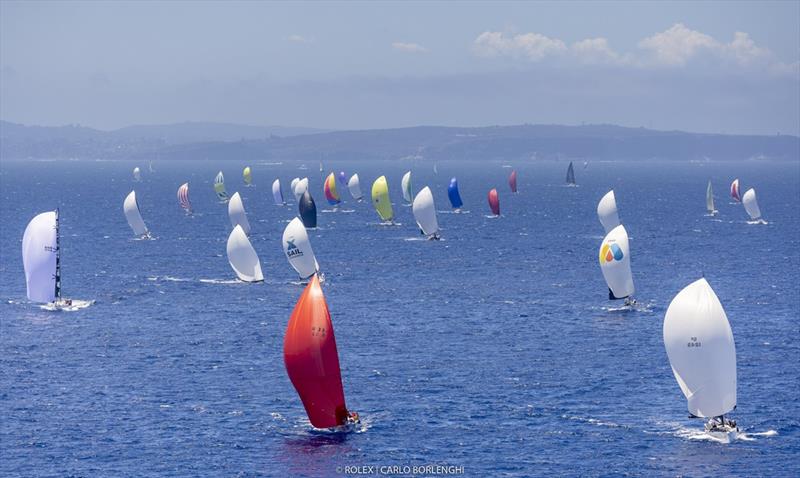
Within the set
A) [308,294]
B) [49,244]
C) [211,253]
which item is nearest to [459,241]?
[211,253]

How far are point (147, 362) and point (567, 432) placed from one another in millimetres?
26389

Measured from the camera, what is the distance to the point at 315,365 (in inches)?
2227

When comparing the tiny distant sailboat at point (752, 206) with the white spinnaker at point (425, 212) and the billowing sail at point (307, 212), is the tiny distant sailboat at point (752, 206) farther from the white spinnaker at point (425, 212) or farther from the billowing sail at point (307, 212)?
the billowing sail at point (307, 212)

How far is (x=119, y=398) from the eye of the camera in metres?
62.9

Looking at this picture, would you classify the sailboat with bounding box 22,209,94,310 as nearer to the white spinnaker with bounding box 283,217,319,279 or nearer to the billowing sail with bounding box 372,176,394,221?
the white spinnaker with bounding box 283,217,319,279

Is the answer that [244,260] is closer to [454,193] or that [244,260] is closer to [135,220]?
[135,220]

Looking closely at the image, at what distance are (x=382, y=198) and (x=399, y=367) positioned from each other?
84829 mm

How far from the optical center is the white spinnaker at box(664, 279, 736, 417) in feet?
186

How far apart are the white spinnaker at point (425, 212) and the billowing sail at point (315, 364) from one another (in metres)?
77.1

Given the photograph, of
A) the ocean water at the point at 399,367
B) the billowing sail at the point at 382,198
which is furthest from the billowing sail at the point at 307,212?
the ocean water at the point at 399,367

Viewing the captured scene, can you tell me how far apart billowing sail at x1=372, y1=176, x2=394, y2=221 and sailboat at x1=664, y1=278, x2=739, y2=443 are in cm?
9167

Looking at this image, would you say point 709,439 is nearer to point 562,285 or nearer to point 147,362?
point 147,362

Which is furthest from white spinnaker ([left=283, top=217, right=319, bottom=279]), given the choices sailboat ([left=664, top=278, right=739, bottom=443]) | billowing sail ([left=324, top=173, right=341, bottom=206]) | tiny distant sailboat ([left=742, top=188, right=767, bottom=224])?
billowing sail ([left=324, top=173, right=341, bottom=206])

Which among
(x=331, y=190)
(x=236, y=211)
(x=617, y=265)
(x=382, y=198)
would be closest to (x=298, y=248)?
(x=617, y=265)
